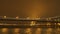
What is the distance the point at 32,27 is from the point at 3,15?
0.78ft

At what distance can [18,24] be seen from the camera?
0.78 metres

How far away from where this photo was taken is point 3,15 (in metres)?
0.76

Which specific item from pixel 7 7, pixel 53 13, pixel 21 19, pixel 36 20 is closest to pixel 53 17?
pixel 53 13

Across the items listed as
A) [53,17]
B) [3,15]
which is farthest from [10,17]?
[53,17]

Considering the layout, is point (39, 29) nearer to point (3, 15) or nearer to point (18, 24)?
point (18, 24)

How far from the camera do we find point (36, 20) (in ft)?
2.53

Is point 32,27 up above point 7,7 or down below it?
below

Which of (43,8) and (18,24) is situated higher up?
(43,8)

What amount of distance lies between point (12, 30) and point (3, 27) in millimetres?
72

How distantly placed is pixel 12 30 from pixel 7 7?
0.18 meters

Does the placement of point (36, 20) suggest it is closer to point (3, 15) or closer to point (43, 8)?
point (43, 8)

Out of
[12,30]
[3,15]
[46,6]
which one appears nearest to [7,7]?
[3,15]

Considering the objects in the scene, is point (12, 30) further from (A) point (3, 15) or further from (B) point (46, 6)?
(B) point (46, 6)

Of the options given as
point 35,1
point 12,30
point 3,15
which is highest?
point 35,1
